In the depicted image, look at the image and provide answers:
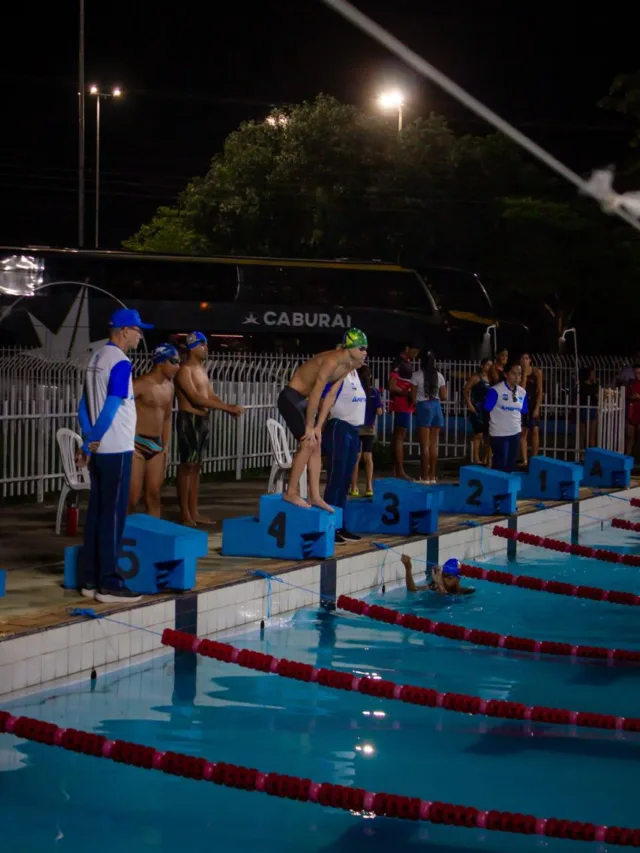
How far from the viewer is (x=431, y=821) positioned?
5.34 meters

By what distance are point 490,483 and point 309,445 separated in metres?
4.36

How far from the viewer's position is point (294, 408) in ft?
34.8

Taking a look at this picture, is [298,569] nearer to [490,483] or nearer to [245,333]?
[490,483]

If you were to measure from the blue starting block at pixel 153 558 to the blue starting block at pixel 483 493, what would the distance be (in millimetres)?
6215

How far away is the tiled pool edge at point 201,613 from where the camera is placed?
7086 mm

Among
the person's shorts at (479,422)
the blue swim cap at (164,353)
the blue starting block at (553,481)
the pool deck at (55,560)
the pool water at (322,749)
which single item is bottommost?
the pool water at (322,749)

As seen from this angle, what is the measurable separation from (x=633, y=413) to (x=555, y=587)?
38.4 feet

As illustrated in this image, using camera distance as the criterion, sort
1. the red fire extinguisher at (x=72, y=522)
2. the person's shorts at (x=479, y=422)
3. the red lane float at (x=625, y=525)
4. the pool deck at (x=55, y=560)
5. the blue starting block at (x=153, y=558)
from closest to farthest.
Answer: the pool deck at (x=55, y=560) < the blue starting block at (x=153, y=558) < the red fire extinguisher at (x=72, y=522) < the red lane float at (x=625, y=525) < the person's shorts at (x=479, y=422)

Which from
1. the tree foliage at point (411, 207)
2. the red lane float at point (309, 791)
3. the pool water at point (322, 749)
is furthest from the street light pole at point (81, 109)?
the red lane float at point (309, 791)

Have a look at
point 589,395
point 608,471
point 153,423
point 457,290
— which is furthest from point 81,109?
point 153,423

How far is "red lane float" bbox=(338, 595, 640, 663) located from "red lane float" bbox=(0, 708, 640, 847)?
11.9 feet

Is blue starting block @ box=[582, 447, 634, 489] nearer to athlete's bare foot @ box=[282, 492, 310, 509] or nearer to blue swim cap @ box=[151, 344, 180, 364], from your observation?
athlete's bare foot @ box=[282, 492, 310, 509]

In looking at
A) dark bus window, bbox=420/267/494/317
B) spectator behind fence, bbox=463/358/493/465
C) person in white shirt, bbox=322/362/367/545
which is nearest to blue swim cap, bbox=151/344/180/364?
person in white shirt, bbox=322/362/367/545

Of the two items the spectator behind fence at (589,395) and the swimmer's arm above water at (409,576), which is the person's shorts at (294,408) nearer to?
the swimmer's arm above water at (409,576)
